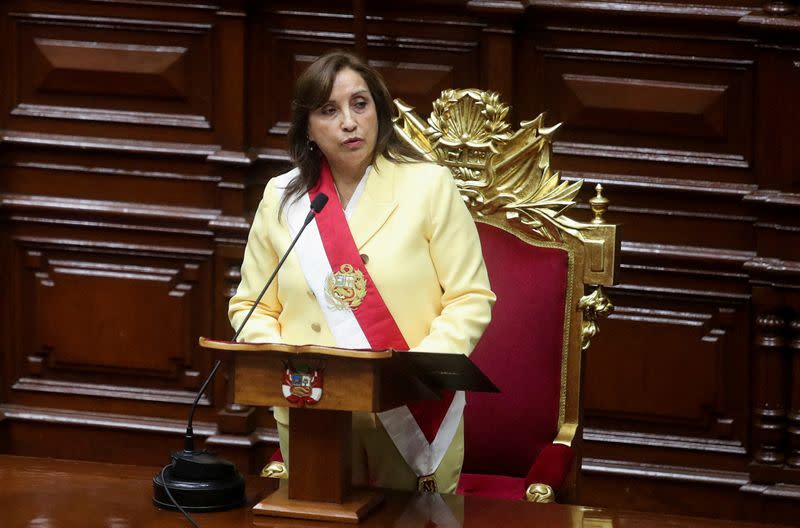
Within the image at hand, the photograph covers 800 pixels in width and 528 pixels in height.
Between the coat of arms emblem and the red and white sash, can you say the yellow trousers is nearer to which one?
the red and white sash

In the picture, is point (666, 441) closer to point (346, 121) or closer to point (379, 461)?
point (379, 461)

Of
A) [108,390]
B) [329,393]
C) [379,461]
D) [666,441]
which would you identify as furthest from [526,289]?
[108,390]

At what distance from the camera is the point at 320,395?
2.02 metres

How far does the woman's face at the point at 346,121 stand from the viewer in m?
2.50

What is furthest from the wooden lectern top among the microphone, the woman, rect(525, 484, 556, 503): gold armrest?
rect(525, 484, 556, 503): gold armrest

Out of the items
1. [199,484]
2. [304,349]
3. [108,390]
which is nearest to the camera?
[304,349]

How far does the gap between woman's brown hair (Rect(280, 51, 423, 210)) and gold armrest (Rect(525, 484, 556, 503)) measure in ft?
2.19

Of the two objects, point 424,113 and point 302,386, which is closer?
point 302,386

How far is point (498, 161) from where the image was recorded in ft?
9.32

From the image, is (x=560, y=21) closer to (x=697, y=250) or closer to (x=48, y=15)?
(x=697, y=250)

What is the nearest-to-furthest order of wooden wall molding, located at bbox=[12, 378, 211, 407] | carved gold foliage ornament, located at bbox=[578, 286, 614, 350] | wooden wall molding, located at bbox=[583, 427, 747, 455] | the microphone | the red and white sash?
the microphone, the red and white sash, carved gold foliage ornament, located at bbox=[578, 286, 614, 350], wooden wall molding, located at bbox=[583, 427, 747, 455], wooden wall molding, located at bbox=[12, 378, 211, 407]

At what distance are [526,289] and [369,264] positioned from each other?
48 centimetres

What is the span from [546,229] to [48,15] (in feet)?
7.05

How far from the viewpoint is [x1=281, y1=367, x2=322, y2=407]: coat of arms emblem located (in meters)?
2.02
